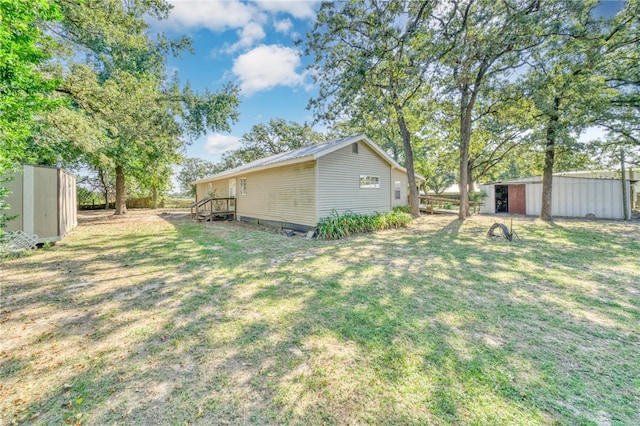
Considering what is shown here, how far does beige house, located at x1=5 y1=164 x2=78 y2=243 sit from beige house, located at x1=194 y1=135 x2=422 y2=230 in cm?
669

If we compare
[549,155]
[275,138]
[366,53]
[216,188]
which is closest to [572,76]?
[549,155]

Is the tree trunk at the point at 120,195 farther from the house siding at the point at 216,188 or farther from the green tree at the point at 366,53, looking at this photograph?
the green tree at the point at 366,53

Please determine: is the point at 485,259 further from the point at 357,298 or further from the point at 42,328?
the point at 42,328

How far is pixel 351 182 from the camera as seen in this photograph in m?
10.6

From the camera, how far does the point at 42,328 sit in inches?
118

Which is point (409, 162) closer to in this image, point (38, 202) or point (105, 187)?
point (38, 202)

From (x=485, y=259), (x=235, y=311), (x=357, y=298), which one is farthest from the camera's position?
(x=485, y=259)

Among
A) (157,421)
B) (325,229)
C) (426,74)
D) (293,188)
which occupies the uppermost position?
(426,74)

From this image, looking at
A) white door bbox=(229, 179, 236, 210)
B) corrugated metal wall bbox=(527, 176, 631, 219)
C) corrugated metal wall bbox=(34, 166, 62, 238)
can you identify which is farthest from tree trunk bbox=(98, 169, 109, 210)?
corrugated metal wall bbox=(527, 176, 631, 219)

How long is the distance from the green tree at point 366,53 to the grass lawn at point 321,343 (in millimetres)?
6676

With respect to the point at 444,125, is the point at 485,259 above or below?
below

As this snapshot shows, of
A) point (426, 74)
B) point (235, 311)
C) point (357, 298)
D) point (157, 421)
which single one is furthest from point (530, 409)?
point (426, 74)

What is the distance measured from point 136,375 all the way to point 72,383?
0.49m

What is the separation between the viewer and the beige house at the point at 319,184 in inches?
373
